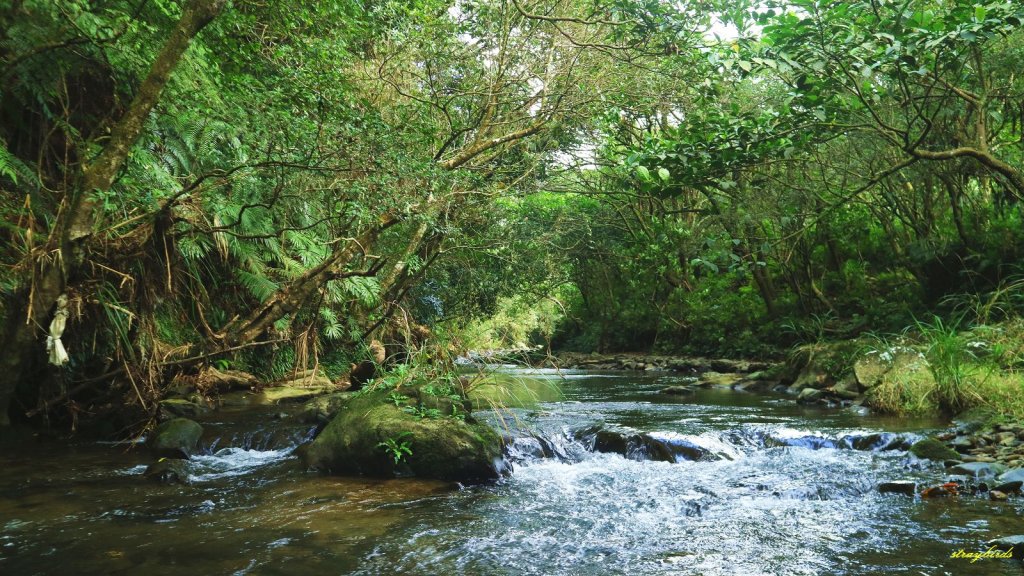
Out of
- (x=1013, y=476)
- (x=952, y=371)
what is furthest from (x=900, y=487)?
(x=952, y=371)

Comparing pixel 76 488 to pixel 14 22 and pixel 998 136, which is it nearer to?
pixel 14 22

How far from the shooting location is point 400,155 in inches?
256

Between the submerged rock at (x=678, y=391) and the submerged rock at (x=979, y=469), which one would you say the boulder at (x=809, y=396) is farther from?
the submerged rock at (x=979, y=469)

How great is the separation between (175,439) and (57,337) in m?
1.94

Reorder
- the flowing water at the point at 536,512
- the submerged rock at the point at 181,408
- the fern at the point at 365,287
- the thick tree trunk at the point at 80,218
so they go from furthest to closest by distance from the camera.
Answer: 1. the fern at the point at 365,287
2. the submerged rock at the point at 181,408
3. the thick tree trunk at the point at 80,218
4. the flowing water at the point at 536,512

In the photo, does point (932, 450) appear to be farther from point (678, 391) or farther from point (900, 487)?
point (678, 391)

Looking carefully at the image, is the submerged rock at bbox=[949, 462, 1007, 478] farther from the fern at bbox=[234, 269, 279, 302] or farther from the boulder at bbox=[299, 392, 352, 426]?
the fern at bbox=[234, 269, 279, 302]

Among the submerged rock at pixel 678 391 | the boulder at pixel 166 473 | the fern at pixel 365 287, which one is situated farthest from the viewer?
the submerged rock at pixel 678 391

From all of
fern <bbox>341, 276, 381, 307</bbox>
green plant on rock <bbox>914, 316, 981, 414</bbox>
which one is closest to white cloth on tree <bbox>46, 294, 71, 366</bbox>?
fern <bbox>341, 276, 381, 307</bbox>

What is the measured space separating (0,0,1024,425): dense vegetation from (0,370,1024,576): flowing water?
127cm

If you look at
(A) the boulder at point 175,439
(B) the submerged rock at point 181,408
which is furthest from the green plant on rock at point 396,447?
(B) the submerged rock at point 181,408

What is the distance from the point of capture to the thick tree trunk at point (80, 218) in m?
4.63

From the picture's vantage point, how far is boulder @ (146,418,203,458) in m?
6.81

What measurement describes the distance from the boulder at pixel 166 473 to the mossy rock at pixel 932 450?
6848 mm
